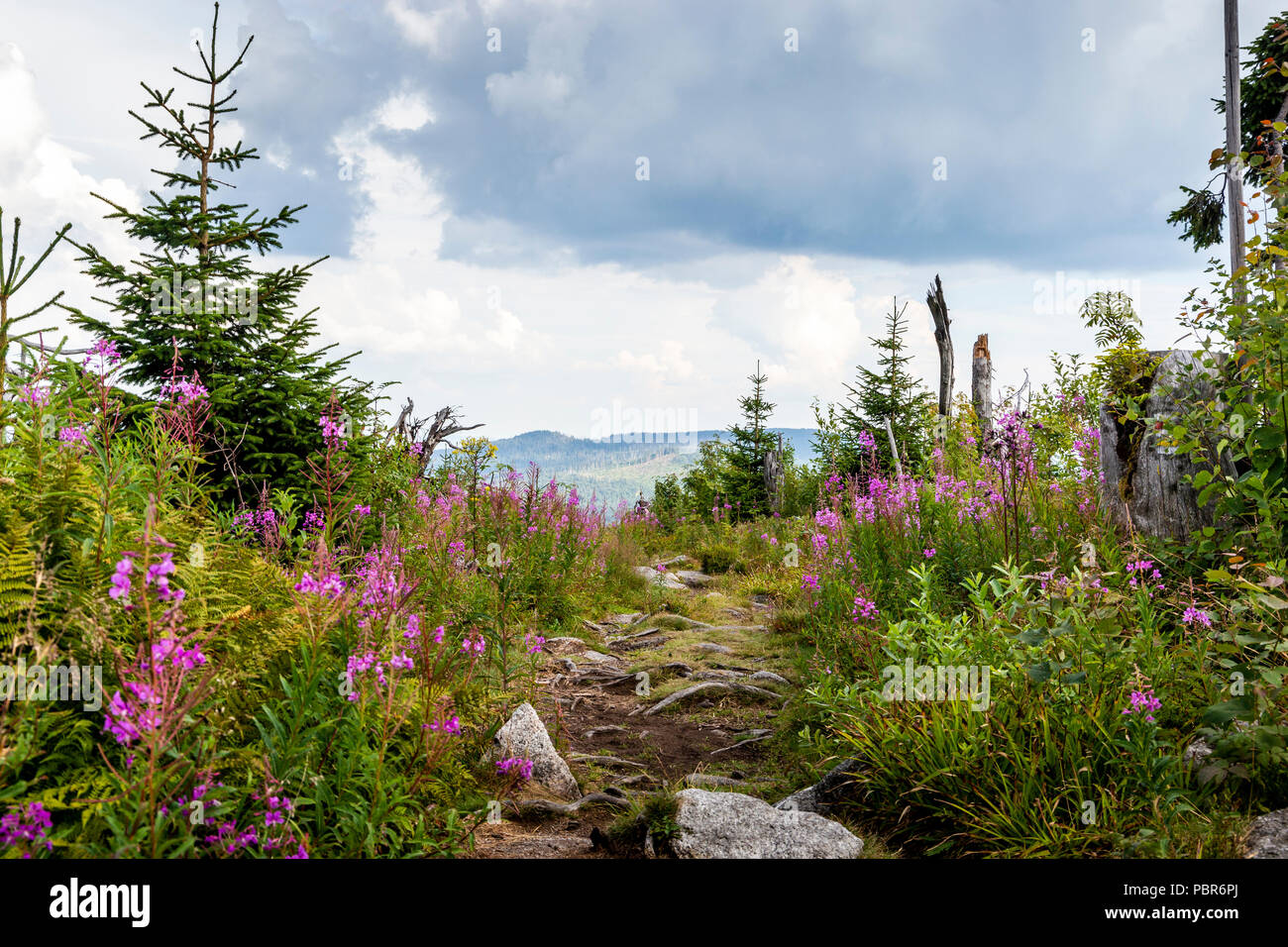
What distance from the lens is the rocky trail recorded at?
10.3 ft

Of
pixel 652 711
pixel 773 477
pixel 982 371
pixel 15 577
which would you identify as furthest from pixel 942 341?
pixel 15 577

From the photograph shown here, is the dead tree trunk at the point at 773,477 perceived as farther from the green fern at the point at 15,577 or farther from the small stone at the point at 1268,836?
the green fern at the point at 15,577

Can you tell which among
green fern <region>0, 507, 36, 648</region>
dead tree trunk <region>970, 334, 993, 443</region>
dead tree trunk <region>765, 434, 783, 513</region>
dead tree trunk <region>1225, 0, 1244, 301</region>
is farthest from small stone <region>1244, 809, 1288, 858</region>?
dead tree trunk <region>970, 334, 993, 443</region>

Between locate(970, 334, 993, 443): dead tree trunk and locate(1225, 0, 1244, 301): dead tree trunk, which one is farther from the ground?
locate(1225, 0, 1244, 301): dead tree trunk

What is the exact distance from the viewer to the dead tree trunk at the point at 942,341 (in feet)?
62.2

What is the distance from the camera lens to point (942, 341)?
19172 mm

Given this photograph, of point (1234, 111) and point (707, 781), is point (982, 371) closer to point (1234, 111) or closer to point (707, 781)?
point (1234, 111)

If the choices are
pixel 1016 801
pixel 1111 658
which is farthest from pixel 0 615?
pixel 1111 658

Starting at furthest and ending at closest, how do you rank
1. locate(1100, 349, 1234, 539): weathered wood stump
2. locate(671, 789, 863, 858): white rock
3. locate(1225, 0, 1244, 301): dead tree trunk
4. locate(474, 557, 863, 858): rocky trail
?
locate(1225, 0, 1244, 301): dead tree trunk → locate(1100, 349, 1234, 539): weathered wood stump → locate(474, 557, 863, 858): rocky trail → locate(671, 789, 863, 858): white rock

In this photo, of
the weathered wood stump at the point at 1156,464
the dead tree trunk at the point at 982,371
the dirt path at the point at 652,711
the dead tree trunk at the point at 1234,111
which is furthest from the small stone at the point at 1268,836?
the dead tree trunk at the point at 982,371

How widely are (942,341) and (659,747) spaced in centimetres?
1719

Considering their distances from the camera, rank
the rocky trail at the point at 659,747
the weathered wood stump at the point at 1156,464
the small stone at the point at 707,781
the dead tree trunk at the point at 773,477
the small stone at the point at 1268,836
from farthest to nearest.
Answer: the dead tree trunk at the point at 773,477 < the weathered wood stump at the point at 1156,464 < the small stone at the point at 707,781 < the rocky trail at the point at 659,747 < the small stone at the point at 1268,836

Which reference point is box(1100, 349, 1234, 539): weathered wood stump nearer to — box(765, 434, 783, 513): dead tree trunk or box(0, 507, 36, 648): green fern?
box(0, 507, 36, 648): green fern
